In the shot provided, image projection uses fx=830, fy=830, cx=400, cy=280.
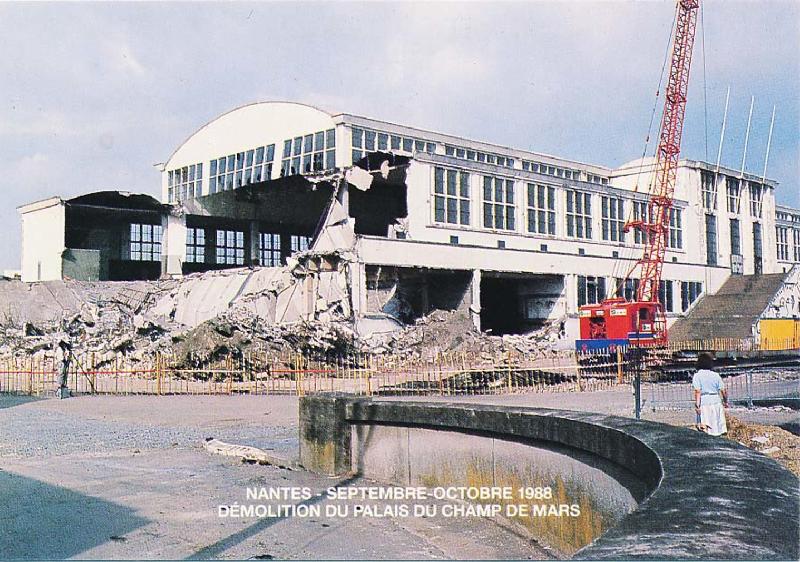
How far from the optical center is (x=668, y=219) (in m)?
59.9

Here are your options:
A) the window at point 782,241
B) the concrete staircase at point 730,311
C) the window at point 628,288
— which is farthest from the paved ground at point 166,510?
the window at point 782,241

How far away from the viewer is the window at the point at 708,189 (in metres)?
65.9

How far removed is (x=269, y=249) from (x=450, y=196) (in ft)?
70.4

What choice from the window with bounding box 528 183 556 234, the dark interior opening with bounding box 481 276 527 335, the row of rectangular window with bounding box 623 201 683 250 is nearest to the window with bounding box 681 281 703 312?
the row of rectangular window with bounding box 623 201 683 250

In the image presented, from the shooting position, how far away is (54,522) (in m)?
8.88

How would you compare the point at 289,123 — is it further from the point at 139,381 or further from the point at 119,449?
the point at 119,449

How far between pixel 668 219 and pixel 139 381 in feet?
137

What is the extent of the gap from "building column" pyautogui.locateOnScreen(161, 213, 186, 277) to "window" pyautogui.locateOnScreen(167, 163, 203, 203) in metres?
2.51

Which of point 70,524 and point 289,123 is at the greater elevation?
point 289,123

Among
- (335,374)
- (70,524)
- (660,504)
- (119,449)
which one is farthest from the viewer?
(335,374)

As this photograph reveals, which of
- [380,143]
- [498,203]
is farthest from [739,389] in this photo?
[380,143]

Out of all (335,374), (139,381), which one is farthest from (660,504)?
(139,381)

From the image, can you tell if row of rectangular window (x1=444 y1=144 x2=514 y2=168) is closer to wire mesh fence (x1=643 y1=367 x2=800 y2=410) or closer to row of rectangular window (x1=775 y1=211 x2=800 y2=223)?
wire mesh fence (x1=643 y1=367 x2=800 y2=410)

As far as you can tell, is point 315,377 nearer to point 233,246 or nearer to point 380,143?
point 380,143
